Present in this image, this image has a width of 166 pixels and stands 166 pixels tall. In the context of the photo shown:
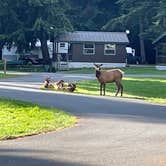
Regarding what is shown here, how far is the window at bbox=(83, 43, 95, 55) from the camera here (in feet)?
Answer: 217

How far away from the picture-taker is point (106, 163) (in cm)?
917

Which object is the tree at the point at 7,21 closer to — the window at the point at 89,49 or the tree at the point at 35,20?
the tree at the point at 35,20

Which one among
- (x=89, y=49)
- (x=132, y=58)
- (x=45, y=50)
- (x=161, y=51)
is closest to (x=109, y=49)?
(x=89, y=49)

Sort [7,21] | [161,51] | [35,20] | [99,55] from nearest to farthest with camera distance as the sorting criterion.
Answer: [35,20] < [7,21] < [161,51] < [99,55]

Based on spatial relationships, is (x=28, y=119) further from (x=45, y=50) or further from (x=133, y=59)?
(x=133, y=59)

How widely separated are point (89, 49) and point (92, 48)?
1.15 ft

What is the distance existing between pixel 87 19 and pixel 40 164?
219 feet

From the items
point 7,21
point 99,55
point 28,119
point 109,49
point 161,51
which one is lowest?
point 28,119

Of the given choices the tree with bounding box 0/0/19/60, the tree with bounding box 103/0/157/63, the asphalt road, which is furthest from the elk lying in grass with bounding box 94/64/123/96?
the tree with bounding box 103/0/157/63

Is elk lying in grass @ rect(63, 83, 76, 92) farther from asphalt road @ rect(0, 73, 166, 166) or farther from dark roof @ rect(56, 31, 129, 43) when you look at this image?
dark roof @ rect(56, 31, 129, 43)

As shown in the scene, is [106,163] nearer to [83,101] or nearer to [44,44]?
[83,101]

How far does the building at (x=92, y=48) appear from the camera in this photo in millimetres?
65500

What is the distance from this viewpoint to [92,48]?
6631 cm

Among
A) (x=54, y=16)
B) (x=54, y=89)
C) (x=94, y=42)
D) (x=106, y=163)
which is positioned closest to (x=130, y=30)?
(x=94, y=42)
